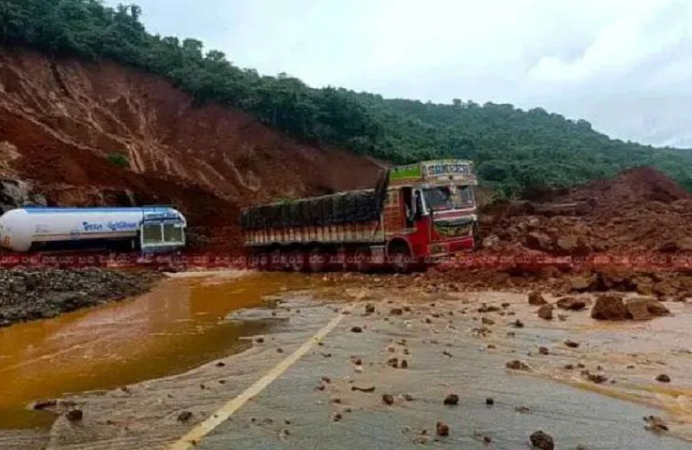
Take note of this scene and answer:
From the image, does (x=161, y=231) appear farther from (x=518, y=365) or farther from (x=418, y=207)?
(x=518, y=365)

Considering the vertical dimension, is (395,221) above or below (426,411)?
above

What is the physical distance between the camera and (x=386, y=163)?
190 feet

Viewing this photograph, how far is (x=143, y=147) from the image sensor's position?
168 feet

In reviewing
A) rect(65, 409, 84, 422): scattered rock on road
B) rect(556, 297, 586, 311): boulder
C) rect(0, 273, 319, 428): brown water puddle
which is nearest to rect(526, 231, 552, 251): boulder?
rect(556, 297, 586, 311): boulder

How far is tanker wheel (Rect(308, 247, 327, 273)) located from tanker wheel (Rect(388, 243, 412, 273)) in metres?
4.16

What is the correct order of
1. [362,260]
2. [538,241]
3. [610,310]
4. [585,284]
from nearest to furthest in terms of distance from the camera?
[610,310], [585,284], [538,241], [362,260]

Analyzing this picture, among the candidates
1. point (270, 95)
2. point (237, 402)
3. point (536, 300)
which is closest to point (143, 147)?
point (270, 95)

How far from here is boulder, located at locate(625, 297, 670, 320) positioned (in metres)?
11.4

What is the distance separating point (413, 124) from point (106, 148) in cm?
3785

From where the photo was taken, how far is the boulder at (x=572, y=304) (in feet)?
41.5

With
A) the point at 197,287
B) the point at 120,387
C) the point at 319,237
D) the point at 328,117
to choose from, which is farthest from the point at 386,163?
the point at 120,387

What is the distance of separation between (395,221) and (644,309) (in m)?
11.3

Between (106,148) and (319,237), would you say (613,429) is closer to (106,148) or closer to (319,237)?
(319,237)

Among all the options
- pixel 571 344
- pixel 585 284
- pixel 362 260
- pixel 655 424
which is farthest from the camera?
pixel 362 260
